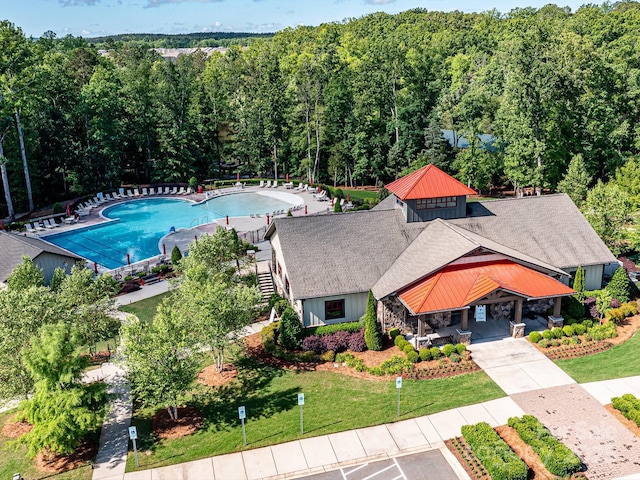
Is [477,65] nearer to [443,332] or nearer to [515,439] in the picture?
[443,332]

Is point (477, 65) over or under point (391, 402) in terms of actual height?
over

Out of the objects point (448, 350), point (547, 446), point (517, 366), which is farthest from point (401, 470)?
point (517, 366)

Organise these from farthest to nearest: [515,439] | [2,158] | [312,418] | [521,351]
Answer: [2,158], [521,351], [312,418], [515,439]

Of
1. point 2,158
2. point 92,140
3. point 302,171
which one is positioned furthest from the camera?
point 302,171

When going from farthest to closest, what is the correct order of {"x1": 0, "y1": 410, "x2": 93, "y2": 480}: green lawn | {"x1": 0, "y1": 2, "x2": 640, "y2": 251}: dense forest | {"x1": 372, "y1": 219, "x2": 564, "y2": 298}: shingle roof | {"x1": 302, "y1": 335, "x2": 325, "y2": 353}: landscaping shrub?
{"x1": 0, "y1": 2, "x2": 640, "y2": 251}: dense forest < {"x1": 372, "y1": 219, "x2": 564, "y2": 298}: shingle roof < {"x1": 302, "y1": 335, "x2": 325, "y2": 353}: landscaping shrub < {"x1": 0, "y1": 410, "x2": 93, "y2": 480}: green lawn

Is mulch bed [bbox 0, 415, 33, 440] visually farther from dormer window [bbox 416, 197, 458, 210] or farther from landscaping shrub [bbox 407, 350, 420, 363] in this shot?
dormer window [bbox 416, 197, 458, 210]

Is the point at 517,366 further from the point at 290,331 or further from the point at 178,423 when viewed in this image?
the point at 178,423

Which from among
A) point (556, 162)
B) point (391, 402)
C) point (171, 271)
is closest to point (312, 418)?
point (391, 402)

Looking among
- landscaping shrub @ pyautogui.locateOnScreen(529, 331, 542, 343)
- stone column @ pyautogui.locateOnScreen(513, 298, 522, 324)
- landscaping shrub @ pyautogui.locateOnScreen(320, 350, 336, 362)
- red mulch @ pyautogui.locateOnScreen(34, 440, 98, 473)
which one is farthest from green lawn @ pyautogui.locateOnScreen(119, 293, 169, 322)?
landscaping shrub @ pyautogui.locateOnScreen(529, 331, 542, 343)
